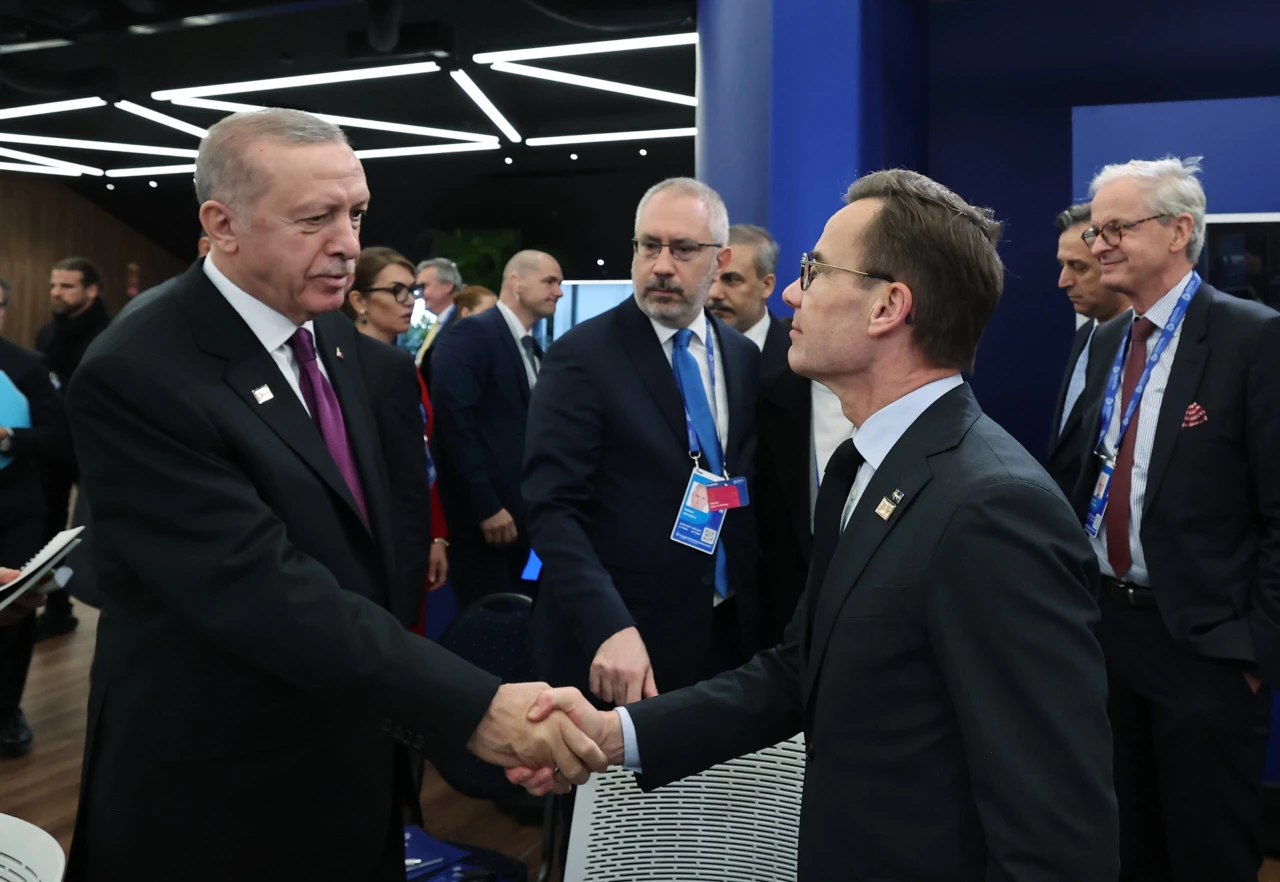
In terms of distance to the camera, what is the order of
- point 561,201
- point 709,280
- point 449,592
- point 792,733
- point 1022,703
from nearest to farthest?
point 1022,703 → point 792,733 → point 709,280 → point 449,592 → point 561,201

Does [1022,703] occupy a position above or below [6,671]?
above

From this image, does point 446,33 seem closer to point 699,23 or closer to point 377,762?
point 699,23

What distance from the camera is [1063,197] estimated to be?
16.1 feet

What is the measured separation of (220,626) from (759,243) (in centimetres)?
248

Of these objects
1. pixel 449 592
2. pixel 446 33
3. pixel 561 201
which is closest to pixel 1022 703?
pixel 449 592

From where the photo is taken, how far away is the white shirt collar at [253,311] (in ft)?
5.35

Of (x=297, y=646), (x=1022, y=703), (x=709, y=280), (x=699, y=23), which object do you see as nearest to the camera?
(x=1022, y=703)

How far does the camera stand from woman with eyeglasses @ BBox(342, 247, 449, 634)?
83.3 inches

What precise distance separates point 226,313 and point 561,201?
10.6 metres

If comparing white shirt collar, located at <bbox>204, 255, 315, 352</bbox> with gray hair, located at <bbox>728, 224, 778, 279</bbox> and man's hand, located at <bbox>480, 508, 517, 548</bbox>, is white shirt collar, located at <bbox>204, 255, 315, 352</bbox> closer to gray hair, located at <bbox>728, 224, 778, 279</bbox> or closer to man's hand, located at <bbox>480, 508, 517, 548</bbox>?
gray hair, located at <bbox>728, 224, 778, 279</bbox>

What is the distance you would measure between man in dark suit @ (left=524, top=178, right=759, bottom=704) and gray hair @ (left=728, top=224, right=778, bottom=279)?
1057mm

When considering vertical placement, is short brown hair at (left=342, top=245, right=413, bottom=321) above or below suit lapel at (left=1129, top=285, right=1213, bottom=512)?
above

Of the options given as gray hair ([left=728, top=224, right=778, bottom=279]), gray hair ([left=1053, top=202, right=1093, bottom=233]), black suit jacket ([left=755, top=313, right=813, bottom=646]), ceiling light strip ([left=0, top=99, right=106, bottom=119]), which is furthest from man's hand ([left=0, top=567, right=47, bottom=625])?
ceiling light strip ([left=0, top=99, right=106, bottom=119])

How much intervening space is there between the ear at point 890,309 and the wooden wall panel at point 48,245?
51.4 ft
